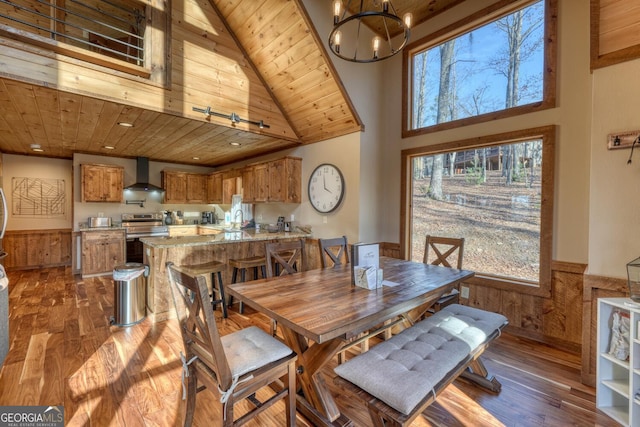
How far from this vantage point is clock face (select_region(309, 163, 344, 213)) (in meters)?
4.12

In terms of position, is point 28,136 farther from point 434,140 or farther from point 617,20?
point 617,20

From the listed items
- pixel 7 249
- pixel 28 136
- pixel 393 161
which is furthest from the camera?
pixel 7 249

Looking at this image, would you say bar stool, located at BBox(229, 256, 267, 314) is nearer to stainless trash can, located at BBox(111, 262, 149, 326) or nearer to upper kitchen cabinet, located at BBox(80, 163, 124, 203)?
stainless trash can, located at BBox(111, 262, 149, 326)

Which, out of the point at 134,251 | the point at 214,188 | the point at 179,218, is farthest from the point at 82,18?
the point at 134,251

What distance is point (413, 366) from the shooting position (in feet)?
4.69

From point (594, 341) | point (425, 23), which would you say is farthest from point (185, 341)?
point (425, 23)

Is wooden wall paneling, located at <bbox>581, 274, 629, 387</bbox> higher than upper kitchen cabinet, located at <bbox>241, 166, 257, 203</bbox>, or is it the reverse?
upper kitchen cabinet, located at <bbox>241, 166, 257, 203</bbox>

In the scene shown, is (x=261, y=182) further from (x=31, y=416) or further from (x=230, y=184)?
(x=31, y=416)

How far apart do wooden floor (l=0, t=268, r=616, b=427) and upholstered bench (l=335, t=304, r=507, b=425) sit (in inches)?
20.4

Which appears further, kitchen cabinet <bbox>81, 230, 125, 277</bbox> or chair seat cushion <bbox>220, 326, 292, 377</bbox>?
kitchen cabinet <bbox>81, 230, 125, 277</bbox>

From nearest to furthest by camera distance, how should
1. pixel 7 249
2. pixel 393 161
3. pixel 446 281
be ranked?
pixel 446 281
pixel 393 161
pixel 7 249

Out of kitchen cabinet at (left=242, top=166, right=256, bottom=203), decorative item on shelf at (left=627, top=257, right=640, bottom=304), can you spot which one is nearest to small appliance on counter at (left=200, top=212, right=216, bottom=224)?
kitchen cabinet at (left=242, top=166, right=256, bottom=203)

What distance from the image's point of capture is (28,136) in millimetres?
4371

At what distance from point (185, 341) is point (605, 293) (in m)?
2.97
